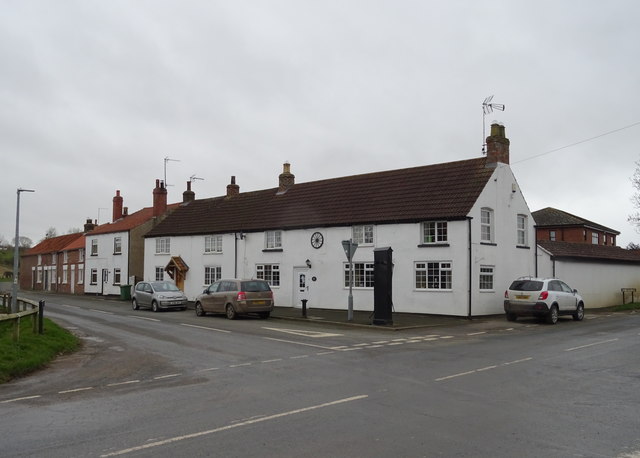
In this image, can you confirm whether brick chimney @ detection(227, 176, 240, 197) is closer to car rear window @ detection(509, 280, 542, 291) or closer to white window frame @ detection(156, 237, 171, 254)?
white window frame @ detection(156, 237, 171, 254)

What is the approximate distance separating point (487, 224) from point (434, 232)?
2.67 meters

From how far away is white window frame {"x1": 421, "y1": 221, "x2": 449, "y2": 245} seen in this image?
25141 millimetres

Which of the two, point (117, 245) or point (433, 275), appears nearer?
point (433, 275)

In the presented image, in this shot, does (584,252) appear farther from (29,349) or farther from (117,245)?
(117,245)

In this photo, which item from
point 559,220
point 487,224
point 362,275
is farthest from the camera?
point 559,220

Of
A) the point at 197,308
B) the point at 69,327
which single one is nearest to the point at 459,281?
the point at 197,308

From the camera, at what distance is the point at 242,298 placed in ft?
78.5

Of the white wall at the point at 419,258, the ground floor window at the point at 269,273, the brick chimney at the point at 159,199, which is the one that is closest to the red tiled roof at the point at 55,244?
the brick chimney at the point at 159,199

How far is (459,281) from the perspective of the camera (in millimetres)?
24141

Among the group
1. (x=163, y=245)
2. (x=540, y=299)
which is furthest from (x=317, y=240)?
(x=163, y=245)

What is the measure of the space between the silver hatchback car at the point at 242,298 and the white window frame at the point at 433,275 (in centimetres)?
685

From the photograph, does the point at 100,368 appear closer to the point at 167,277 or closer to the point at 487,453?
the point at 487,453

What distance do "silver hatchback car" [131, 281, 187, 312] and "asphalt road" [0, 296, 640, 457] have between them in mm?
14010

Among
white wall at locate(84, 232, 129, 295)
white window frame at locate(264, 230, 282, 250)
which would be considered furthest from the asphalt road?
white wall at locate(84, 232, 129, 295)
